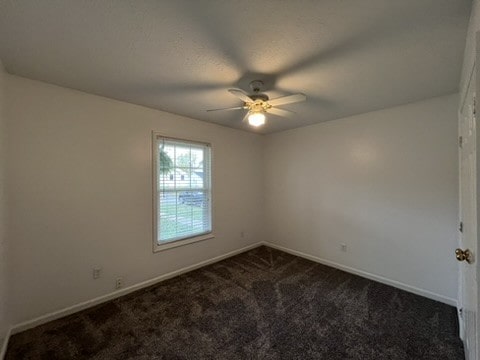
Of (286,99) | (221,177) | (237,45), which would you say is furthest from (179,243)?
(237,45)

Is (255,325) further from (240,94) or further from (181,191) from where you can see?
(240,94)

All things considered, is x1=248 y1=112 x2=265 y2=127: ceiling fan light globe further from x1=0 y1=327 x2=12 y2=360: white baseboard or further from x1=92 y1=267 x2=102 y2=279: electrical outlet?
x1=0 y1=327 x2=12 y2=360: white baseboard

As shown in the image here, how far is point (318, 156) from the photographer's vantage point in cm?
359

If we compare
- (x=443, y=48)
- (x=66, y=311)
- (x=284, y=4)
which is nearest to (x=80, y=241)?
(x=66, y=311)

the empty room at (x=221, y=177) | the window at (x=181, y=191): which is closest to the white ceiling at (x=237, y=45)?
the empty room at (x=221, y=177)

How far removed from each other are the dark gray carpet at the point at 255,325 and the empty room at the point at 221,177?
0.02 m

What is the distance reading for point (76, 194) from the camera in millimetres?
2283

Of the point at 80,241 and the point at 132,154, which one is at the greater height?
the point at 132,154

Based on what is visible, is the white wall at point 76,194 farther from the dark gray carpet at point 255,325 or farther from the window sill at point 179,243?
the dark gray carpet at point 255,325

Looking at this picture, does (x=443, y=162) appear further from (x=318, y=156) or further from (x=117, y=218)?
(x=117, y=218)

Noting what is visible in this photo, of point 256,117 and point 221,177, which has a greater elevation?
point 256,117

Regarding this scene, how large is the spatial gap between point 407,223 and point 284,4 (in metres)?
2.85

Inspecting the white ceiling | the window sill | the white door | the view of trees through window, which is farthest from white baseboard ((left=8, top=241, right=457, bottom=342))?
the white ceiling

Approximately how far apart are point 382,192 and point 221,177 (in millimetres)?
2428
